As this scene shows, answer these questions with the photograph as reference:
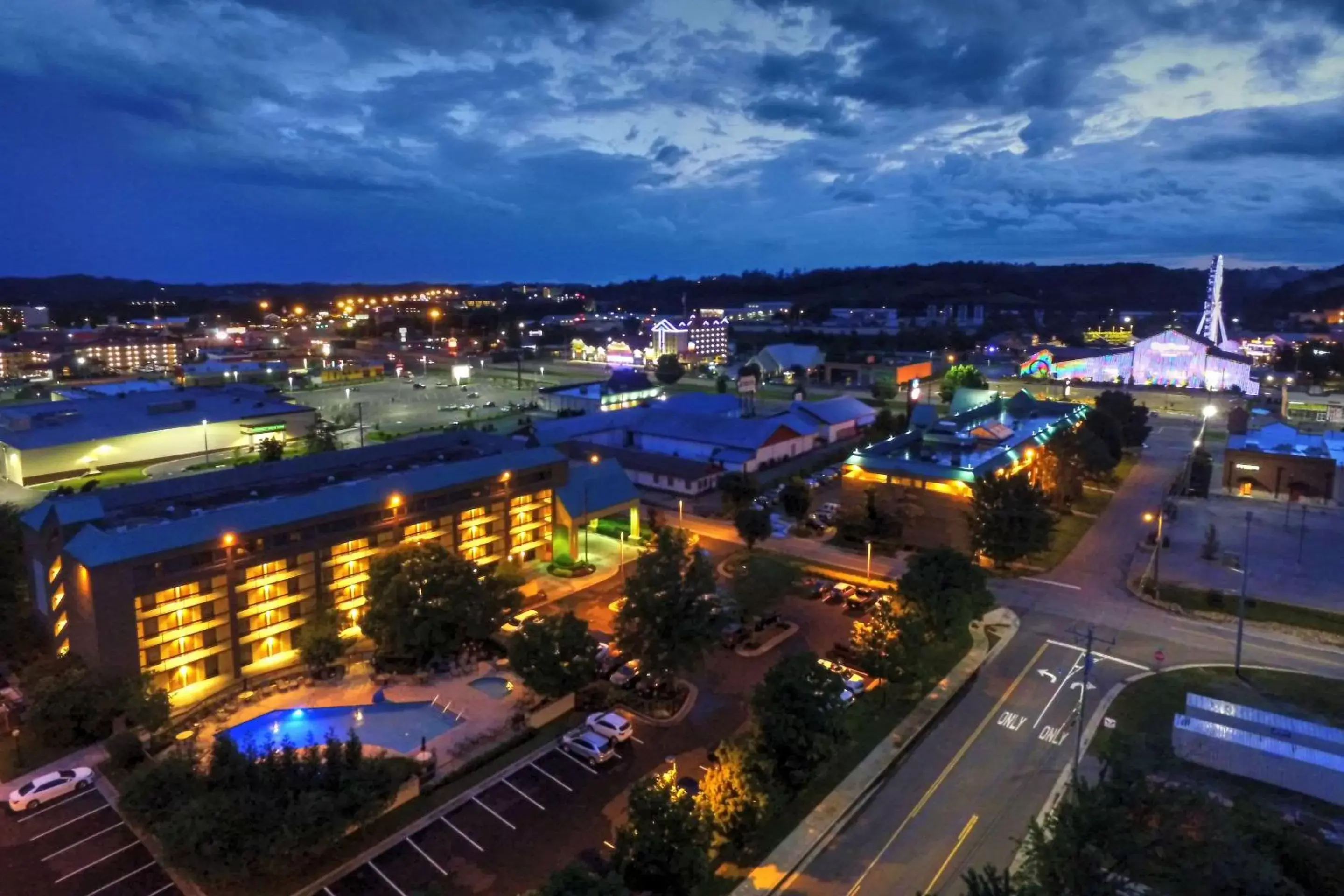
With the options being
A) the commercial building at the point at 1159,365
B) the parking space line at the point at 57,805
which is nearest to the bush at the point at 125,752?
the parking space line at the point at 57,805

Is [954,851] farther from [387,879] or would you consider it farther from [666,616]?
[387,879]

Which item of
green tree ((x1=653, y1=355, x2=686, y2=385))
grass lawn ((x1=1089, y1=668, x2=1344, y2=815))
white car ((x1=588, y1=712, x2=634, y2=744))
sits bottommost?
grass lawn ((x1=1089, y1=668, x2=1344, y2=815))

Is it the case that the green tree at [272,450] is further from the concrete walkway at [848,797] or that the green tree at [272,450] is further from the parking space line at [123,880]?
the concrete walkway at [848,797]

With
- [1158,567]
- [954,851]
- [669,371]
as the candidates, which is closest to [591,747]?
[954,851]

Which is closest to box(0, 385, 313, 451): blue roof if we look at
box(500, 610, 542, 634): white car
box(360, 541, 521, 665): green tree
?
box(360, 541, 521, 665): green tree

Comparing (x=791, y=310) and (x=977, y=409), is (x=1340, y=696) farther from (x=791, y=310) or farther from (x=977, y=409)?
(x=791, y=310)

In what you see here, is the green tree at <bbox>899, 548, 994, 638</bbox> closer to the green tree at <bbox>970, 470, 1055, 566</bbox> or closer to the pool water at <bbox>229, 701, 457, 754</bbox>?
the green tree at <bbox>970, 470, 1055, 566</bbox>

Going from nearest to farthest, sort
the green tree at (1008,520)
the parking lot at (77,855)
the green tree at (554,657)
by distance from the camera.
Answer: the parking lot at (77,855)
the green tree at (554,657)
the green tree at (1008,520)
